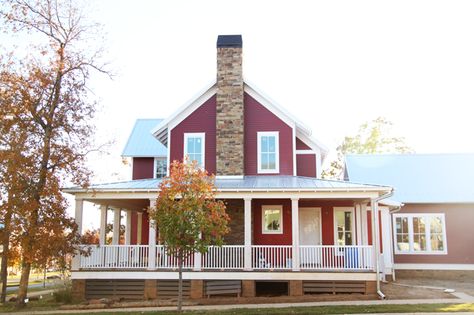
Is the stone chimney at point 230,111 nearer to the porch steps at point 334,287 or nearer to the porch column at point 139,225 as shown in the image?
the porch steps at point 334,287

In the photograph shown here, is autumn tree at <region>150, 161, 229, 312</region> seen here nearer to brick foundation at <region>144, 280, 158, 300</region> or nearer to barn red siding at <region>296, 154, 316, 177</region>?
brick foundation at <region>144, 280, 158, 300</region>

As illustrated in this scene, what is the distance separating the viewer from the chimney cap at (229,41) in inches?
828

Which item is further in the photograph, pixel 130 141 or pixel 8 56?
pixel 130 141

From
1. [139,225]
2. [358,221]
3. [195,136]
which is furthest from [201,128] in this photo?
[358,221]

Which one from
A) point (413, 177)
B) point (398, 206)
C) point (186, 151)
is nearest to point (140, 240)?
point (186, 151)

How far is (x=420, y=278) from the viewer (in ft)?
75.3

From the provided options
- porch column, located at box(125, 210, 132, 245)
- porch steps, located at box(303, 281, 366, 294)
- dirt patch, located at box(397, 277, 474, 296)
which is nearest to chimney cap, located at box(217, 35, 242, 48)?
porch column, located at box(125, 210, 132, 245)

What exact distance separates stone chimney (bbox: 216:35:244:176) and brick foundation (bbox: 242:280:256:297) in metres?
4.72

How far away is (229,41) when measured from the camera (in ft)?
69.3

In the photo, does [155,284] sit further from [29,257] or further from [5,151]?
[5,151]

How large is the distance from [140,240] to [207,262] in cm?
655

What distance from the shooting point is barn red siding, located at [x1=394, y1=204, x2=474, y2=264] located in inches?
918

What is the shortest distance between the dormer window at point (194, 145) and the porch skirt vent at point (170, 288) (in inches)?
222

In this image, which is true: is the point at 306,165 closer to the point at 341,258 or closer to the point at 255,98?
the point at 255,98
